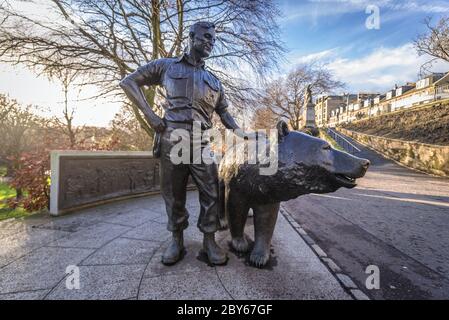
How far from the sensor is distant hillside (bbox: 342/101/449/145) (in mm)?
16023

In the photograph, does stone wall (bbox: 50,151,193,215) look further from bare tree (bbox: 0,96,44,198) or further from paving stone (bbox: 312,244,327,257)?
bare tree (bbox: 0,96,44,198)

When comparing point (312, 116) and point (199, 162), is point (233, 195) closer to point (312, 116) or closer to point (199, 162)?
point (199, 162)

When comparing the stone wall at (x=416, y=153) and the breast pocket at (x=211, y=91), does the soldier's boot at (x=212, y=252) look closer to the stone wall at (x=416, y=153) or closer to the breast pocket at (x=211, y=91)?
the breast pocket at (x=211, y=91)

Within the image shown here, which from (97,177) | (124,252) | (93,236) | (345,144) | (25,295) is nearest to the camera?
(25,295)

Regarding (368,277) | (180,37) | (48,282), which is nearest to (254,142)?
(368,277)

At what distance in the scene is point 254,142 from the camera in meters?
2.42

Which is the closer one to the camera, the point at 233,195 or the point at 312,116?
the point at 233,195

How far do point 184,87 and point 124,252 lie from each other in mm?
1994

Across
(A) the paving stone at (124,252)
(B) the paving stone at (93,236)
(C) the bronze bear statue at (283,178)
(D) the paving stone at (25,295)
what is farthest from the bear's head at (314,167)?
(B) the paving stone at (93,236)

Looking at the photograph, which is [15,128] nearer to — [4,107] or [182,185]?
[4,107]

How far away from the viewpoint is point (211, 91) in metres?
2.43

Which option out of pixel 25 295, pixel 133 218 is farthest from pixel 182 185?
→ pixel 133 218
